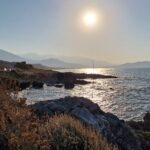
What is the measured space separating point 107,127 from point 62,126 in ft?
17.5

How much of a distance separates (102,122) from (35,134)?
6.57m

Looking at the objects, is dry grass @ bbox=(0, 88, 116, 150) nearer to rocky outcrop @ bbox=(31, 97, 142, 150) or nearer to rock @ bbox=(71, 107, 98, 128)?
rock @ bbox=(71, 107, 98, 128)

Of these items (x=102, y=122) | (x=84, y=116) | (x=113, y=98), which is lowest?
(x=113, y=98)

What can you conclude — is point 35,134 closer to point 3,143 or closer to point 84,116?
point 3,143

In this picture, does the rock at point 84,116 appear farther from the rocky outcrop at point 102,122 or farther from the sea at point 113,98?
the sea at point 113,98

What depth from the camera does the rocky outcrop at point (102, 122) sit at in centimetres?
Result: 1448

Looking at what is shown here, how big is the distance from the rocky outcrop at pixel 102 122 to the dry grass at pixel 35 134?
408cm

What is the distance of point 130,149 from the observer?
1480cm

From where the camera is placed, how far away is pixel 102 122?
15.0 metres

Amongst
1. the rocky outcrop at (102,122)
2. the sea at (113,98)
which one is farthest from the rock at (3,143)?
the sea at (113,98)

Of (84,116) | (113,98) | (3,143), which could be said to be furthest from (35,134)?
(113,98)

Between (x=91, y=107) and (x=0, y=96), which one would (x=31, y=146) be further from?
(x=91, y=107)

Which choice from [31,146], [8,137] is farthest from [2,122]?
[31,146]

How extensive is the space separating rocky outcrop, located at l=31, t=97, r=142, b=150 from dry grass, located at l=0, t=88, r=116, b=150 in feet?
13.4
